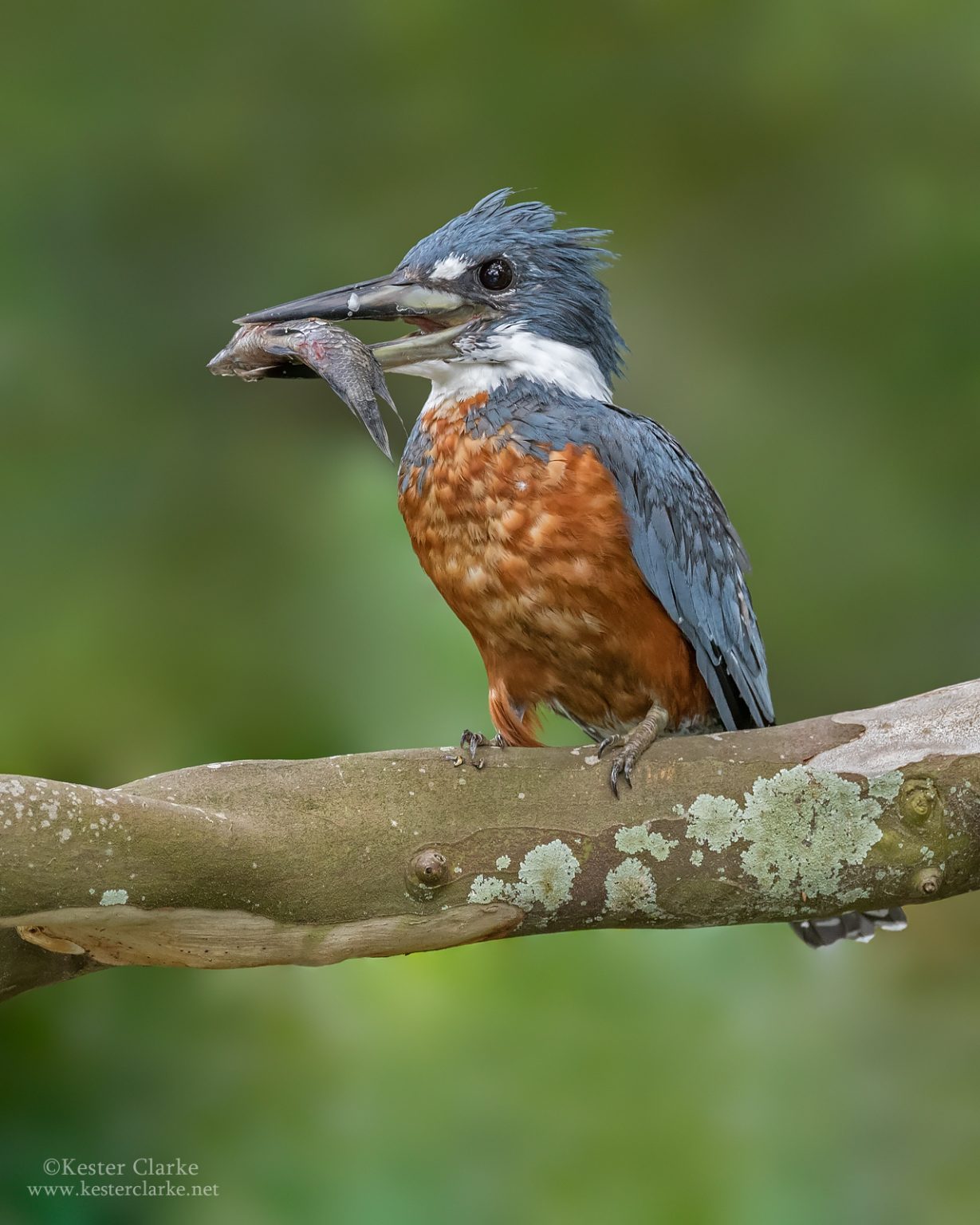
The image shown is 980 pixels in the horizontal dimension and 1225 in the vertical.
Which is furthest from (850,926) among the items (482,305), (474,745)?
(482,305)

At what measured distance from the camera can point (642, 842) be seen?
1954 mm

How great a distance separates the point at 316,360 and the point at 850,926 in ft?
5.17

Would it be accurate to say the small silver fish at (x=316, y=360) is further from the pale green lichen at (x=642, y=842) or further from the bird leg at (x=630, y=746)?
the pale green lichen at (x=642, y=842)

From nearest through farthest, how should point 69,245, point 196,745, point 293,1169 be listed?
point 293,1169 < point 196,745 < point 69,245

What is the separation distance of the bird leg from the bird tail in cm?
66

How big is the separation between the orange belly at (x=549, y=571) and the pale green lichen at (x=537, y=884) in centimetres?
58

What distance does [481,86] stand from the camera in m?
4.23

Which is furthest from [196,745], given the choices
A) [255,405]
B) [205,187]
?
[205,187]

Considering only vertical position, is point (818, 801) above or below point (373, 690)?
below

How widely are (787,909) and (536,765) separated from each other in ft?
1.47

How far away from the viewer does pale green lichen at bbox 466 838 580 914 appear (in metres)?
1.90

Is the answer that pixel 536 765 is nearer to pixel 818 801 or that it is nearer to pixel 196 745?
pixel 818 801

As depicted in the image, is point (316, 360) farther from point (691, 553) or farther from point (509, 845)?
point (509, 845)

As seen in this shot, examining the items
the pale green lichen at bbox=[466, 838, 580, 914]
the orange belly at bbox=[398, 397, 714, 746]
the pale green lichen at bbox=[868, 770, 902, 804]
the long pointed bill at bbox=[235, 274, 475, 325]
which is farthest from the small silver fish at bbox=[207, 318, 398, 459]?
the pale green lichen at bbox=[868, 770, 902, 804]
